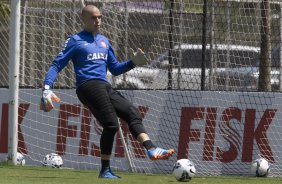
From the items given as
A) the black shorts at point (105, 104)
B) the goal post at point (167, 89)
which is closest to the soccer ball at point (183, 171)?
the black shorts at point (105, 104)

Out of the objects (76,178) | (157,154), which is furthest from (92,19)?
(76,178)

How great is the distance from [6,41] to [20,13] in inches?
55.8

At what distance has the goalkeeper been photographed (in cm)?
1025

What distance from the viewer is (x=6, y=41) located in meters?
14.8

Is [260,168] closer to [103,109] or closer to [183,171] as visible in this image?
[183,171]

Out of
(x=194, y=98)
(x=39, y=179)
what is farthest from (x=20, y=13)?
(x=39, y=179)

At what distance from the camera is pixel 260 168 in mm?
12000

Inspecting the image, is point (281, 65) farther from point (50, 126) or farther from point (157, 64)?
point (50, 126)

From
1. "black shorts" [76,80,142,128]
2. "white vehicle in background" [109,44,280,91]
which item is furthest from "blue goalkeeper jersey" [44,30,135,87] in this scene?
"white vehicle in background" [109,44,280,91]

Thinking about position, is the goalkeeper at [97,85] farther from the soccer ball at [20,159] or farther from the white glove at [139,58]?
the soccer ball at [20,159]

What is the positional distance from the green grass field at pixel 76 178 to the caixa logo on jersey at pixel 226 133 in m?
0.60

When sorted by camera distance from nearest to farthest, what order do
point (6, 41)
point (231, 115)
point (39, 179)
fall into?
point (39, 179) → point (231, 115) → point (6, 41)

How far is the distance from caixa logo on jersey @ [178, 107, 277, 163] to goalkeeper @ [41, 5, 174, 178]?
92.7 inches

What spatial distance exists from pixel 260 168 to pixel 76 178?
2.65 m
